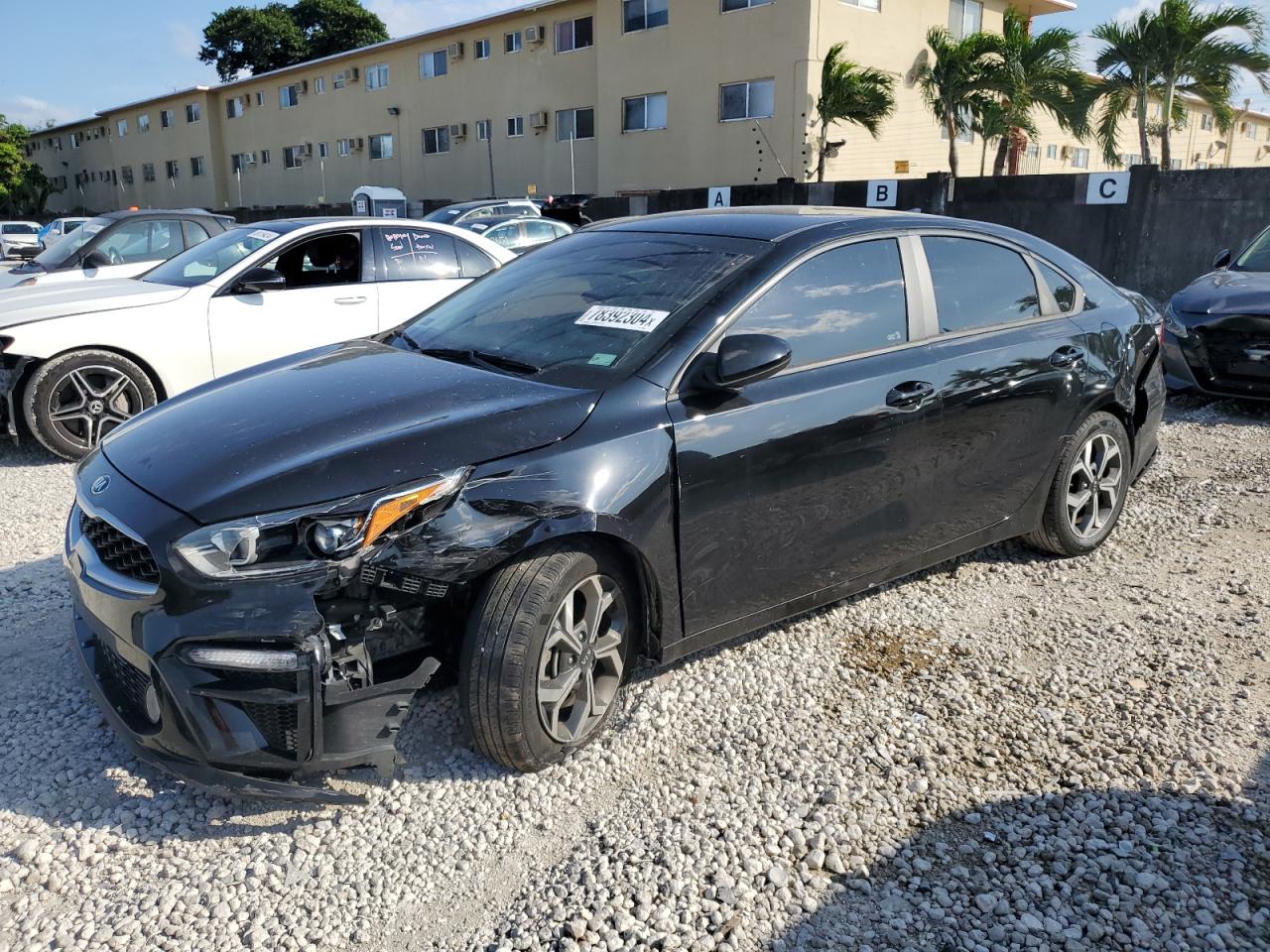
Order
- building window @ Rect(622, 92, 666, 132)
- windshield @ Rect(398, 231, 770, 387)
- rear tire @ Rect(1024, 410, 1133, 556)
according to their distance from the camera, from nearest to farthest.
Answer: windshield @ Rect(398, 231, 770, 387), rear tire @ Rect(1024, 410, 1133, 556), building window @ Rect(622, 92, 666, 132)

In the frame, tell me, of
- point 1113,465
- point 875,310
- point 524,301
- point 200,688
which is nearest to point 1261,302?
point 1113,465

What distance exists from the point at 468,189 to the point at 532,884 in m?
34.8

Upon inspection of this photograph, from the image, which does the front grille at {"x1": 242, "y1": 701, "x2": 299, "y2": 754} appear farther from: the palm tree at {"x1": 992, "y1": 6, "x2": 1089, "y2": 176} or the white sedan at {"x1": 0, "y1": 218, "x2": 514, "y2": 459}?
the palm tree at {"x1": 992, "y1": 6, "x2": 1089, "y2": 176}

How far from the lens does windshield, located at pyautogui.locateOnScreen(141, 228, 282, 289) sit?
6.85 metres

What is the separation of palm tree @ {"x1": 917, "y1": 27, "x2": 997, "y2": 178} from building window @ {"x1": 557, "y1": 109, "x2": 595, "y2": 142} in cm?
1028

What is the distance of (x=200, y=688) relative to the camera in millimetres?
2479

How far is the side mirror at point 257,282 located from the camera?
6680 mm

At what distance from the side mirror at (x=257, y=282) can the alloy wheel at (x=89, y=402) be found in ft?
3.09

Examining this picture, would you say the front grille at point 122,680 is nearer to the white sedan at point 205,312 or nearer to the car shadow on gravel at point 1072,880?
the car shadow on gravel at point 1072,880

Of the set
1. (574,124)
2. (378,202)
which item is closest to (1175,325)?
(574,124)

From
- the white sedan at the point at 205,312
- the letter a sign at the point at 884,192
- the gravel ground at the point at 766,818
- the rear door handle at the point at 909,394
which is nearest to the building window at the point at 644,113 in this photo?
the letter a sign at the point at 884,192

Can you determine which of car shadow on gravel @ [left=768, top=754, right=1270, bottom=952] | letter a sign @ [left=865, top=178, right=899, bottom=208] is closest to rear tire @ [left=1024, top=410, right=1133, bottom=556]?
car shadow on gravel @ [left=768, top=754, right=1270, bottom=952]

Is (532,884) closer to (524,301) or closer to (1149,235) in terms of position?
(524,301)

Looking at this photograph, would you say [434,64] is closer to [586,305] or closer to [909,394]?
[586,305]
